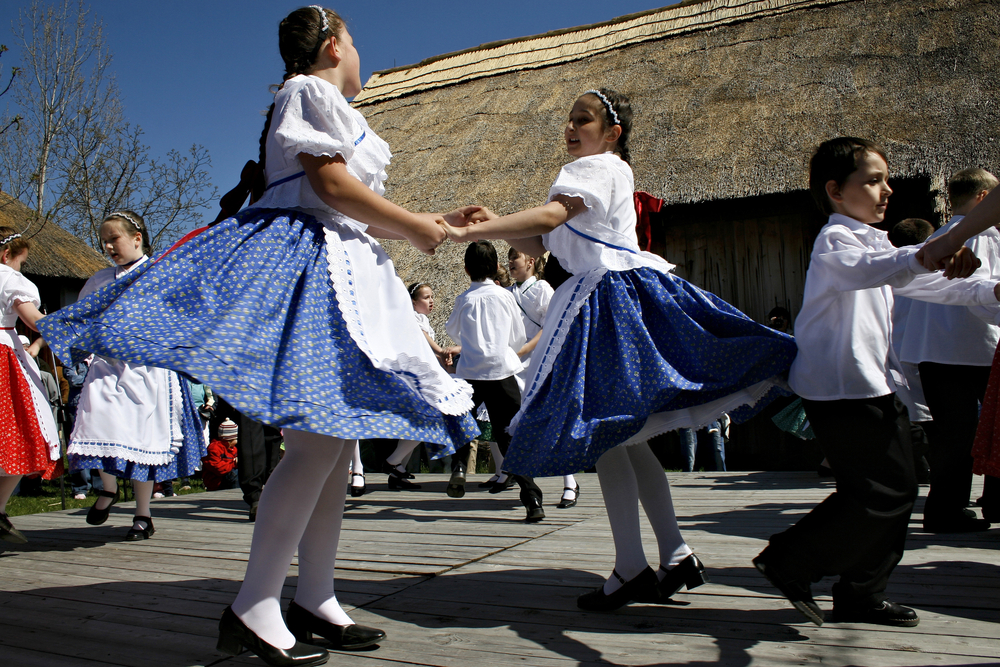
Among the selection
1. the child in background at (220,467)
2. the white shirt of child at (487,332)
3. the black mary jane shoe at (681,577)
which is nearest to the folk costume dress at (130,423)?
the white shirt of child at (487,332)

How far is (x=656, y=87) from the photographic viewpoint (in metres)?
9.87

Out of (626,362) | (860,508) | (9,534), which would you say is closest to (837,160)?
(626,362)

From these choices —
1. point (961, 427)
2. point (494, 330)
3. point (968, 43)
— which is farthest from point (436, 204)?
point (961, 427)

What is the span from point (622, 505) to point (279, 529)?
3.20ft

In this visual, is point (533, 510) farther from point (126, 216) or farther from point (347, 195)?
point (126, 216)

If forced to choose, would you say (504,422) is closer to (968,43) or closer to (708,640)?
(708,640)

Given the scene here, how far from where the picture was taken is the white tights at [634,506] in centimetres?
204

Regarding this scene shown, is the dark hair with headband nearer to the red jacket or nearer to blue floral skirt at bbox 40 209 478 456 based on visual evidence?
blue floral skirt at bbox 40 209 478 456

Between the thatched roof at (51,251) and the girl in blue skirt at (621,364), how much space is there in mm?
12620

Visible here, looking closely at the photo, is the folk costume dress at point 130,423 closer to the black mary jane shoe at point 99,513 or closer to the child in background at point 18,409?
the child in background at point 18,409

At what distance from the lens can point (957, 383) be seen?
311cm

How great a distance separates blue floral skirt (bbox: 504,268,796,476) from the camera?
1.81 metres

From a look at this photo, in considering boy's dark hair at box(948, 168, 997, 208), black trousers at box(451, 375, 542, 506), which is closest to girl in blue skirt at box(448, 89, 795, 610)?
boy's dark hair at box(948, 168, 997, 208)

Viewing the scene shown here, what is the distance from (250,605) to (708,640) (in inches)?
42.3
